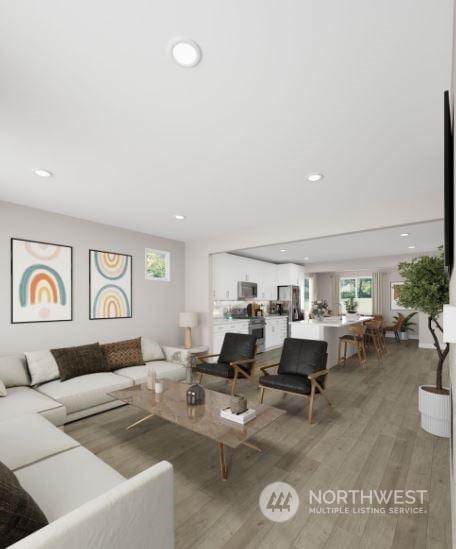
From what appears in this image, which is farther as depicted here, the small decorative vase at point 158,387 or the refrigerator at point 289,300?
the refrigerator at point 289,300

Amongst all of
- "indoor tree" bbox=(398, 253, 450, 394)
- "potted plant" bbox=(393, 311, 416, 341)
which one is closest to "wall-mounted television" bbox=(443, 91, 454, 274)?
"indoor tree" bbox=(398, 253, 450, 394)

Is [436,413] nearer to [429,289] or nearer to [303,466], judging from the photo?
[429,289]

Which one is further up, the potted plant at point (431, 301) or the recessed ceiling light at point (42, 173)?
the recessed ceiling light at point (42, 173)

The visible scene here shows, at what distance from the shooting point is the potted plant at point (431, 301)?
9.31ft

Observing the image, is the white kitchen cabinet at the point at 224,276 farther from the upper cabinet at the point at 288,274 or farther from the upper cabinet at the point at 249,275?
the upper cabinet at the point at 288,274

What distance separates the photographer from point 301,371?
3.62 meters

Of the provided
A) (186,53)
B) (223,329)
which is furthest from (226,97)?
(223,329)

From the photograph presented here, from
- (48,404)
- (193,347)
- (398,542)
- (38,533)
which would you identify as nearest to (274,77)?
(38,533)

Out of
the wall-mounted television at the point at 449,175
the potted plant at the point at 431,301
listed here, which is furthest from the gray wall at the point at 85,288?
the wall-mounted television at the point at 449,175

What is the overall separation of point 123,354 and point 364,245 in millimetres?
5485

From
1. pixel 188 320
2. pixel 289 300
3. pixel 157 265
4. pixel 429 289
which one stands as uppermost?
pixel 157 265

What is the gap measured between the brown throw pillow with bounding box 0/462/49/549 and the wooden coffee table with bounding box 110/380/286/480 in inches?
45.5

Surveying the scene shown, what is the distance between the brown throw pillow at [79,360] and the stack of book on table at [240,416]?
2.13 metres

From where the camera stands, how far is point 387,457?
2484 mm
